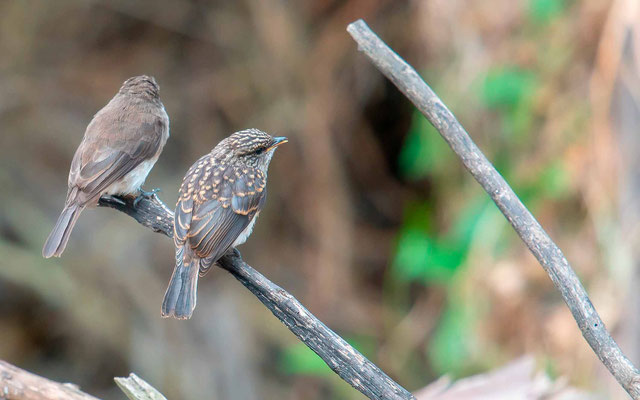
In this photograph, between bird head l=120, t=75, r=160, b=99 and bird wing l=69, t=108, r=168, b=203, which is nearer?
bird wing l=69, t=108, r=168, b=203

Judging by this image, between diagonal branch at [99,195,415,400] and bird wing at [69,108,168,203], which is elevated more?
bird wing at [69,108,168,203]

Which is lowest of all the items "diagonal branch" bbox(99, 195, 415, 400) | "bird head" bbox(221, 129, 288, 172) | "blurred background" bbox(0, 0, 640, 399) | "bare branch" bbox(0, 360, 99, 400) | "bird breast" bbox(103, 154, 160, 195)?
"bare branch" bbox(0, 360, 99, 400)

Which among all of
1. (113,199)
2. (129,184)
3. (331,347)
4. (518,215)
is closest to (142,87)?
(129,184)

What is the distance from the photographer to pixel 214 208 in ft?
12.5

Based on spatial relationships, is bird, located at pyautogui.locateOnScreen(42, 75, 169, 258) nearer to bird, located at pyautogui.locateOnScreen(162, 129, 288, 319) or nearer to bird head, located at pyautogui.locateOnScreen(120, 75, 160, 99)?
bird head, located at pyautogui.locateOnScreen(120, 75, 160, 99)

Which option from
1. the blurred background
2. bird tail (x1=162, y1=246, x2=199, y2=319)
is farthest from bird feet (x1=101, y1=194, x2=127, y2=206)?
the blurred background

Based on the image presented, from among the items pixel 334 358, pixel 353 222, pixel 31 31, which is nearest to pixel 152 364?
pixel 353 222

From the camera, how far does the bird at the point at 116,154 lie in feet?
13.7

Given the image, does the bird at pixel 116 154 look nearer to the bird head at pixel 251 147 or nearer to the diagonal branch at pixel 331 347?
the bird head at pixel 251 147

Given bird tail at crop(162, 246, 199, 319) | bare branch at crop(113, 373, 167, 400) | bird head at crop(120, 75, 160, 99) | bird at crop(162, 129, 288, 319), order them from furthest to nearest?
bird head at crop(120, 75, 160, 99)
bird at crop(162, 129, 288, 319)
bird tail at crop(162, 246, 199, 319)
bare branch at crop(113, 373, 167, 400)

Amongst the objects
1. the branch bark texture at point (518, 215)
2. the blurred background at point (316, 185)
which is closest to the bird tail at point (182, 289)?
the branch bark texture at point (518, 215)

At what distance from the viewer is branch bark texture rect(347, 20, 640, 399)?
2.53 metres

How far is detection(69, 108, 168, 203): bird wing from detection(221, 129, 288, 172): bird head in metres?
0.44

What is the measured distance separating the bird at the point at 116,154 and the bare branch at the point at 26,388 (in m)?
1.73
